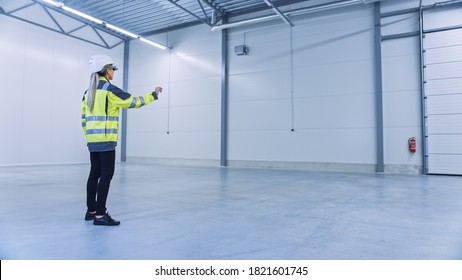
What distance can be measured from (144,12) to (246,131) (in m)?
6.52

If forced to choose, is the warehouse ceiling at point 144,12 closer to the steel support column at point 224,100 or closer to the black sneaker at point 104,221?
the steel support column at point 224,100

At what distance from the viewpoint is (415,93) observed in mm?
9125

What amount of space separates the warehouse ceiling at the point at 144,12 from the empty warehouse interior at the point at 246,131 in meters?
0.07

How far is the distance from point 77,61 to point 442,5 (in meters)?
13.8

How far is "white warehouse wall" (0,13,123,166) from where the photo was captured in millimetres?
10891

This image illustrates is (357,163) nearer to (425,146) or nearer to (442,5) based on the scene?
(425,146)

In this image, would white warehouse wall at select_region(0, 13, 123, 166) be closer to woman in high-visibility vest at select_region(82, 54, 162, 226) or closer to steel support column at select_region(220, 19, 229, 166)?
steel support column at select_region(220, 19, 229, 166)

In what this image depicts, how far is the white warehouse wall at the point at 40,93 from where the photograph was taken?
10.9 meters

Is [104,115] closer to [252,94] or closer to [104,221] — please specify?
[104,221]

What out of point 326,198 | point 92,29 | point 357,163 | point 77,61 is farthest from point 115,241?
point 92,29

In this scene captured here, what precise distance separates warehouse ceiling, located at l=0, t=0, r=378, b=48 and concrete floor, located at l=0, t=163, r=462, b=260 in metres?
7.88

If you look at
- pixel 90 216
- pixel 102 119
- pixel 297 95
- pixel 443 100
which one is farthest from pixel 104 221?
pixel 443 100

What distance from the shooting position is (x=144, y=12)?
12320 millimetres

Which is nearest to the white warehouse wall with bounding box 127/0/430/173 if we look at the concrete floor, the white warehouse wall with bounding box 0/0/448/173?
the white warehouse wall with bounding box 0/0/448/173
